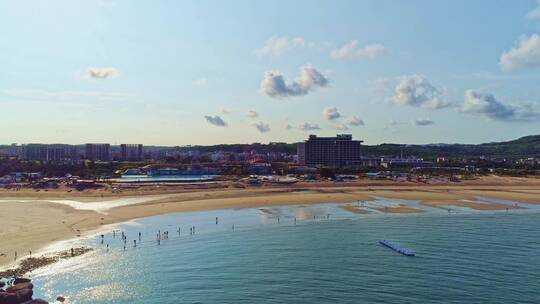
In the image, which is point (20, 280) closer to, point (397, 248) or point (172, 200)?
point (397, 248)

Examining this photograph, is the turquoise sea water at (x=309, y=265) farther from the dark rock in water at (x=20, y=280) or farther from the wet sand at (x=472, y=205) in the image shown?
the wet sand at (x=472, y=205)

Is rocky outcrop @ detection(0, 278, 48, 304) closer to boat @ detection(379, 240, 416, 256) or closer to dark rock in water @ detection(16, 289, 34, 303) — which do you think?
dark rock in water @ detection(16, 289, 34, 303)

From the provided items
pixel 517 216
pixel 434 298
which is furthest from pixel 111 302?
pixel 517 216

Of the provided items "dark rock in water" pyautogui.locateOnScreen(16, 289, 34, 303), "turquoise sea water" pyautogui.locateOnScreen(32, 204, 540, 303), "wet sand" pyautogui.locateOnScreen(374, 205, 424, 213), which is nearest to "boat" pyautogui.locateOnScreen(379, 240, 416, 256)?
"turquoise sea water" pyautogui.locateOnScreen(32, 204, 540, 303)

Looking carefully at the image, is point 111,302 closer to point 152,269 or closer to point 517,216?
point 152,269

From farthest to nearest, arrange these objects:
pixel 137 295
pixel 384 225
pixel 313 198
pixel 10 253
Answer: pixel 313 198
pixel 384 225
pixel 10 253
pixel 137 295

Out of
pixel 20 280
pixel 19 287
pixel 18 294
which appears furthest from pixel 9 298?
pixel 20 280
